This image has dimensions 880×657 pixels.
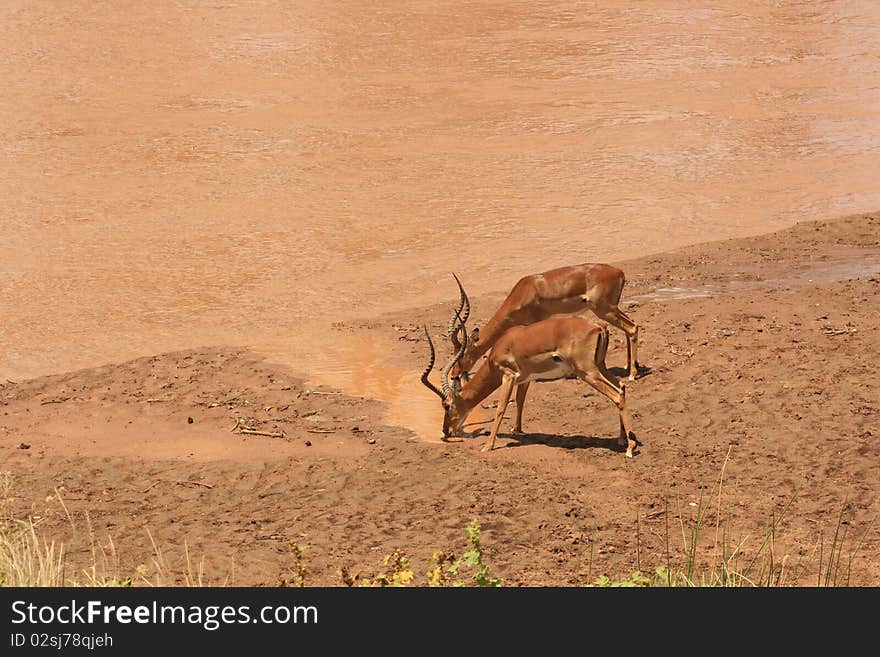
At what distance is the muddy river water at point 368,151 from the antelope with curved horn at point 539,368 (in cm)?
182

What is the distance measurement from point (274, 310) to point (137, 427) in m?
5.60

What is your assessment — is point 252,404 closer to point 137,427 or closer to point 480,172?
point 137,427

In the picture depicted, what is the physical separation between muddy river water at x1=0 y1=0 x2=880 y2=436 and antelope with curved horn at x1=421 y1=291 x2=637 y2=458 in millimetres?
1823

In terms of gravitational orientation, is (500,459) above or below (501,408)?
below

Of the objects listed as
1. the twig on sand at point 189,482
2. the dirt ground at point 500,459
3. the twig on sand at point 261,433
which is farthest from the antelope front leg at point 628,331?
the twig on sand at point 189,482

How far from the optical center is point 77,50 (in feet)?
122

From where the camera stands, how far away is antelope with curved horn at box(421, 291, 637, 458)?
11508 mm

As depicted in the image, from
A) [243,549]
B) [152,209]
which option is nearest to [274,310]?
[152,209]

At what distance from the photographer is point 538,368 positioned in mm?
11852

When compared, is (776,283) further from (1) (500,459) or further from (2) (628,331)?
(1) (500,459)

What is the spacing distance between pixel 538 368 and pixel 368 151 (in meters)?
17.2

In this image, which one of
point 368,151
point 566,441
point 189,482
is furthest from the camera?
point 368,151

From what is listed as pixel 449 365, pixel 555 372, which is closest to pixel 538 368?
pixel 555 372

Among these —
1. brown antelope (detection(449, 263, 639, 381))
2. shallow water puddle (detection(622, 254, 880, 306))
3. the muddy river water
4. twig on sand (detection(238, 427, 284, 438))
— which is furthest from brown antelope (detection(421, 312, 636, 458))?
shallow water puddle (detection(622, 254, 880, 306))
